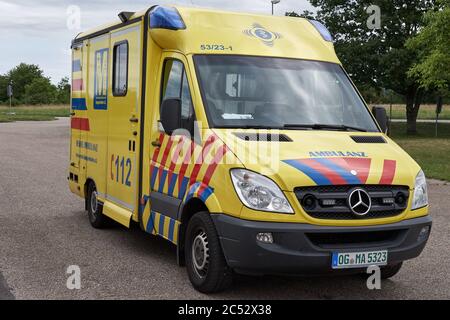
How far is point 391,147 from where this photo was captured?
5785 mm

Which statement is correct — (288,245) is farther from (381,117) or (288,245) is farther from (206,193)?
(381,117)

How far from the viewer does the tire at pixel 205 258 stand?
535 centimetres

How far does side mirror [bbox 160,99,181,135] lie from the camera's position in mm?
5762

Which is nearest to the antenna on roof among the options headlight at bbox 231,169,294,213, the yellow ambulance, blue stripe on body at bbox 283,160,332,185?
the yellow ambulance

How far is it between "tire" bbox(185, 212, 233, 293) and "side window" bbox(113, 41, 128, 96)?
2.23m

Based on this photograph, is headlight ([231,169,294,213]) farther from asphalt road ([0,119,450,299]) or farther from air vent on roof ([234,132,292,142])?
asphalt road ([0,119,450,299])

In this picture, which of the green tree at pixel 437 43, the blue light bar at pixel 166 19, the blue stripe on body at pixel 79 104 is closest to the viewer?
the blue light bar at pixel 166 19

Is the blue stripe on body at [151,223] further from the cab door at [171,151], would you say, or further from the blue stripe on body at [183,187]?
the blue stripe on body at [183,187]

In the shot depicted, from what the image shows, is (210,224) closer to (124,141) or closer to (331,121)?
(331,121)

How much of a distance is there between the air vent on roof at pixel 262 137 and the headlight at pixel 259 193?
42 centimetres

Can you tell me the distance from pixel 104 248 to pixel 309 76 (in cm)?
295

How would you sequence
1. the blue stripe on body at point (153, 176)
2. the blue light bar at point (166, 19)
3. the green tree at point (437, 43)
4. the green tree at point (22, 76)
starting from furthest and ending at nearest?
1. the green tree at point (22, 76)
2. the green tree at point (437, 43)
3. the blue stripe on body at point (153, 176)
4. the blue light bar at point (166, 19)

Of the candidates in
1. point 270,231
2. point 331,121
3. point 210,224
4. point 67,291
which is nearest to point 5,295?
point 67,291

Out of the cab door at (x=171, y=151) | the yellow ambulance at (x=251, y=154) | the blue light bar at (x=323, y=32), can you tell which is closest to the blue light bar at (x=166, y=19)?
the yellow ambulance at (x=251, y=154)
